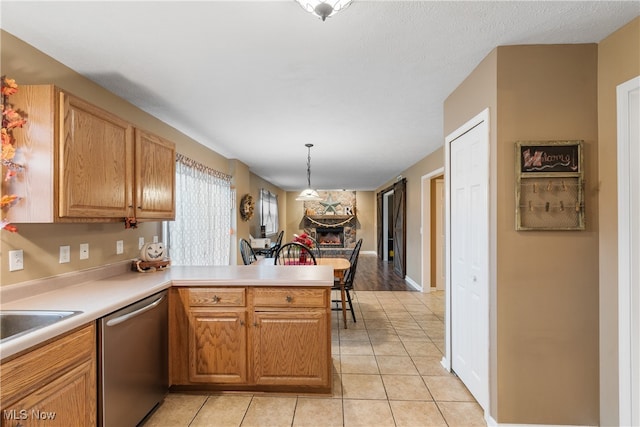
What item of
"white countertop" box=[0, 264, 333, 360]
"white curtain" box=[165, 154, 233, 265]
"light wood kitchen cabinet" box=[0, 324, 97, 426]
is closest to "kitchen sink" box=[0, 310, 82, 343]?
"white countertop" box=[0, 264, 333, 360]

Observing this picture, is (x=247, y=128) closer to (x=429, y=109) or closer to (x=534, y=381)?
(x=429, y=109)

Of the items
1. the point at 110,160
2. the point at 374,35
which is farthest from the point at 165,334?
the point at 374,35

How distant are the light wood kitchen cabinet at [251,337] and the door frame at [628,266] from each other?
1697 mm

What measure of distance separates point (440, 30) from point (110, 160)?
7.19 ft

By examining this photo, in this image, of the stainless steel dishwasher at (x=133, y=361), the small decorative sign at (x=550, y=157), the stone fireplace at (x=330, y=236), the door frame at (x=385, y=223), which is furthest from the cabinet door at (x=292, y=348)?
the stone fireplace at (x=330, y=236)

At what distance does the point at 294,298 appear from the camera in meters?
2.21

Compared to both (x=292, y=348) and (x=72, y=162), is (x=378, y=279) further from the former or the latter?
(x=72, y=162)

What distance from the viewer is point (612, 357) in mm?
1711

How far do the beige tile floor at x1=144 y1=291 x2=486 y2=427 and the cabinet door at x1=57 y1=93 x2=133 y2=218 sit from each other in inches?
57.3

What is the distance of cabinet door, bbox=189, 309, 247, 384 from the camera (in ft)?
7.30

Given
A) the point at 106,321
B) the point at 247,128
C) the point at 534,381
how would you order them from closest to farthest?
the point at 106,321
the point at 534,381
the point at 247,128

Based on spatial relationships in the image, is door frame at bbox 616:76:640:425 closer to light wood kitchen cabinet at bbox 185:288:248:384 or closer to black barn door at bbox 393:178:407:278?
light wood kitchen cabinet at bbox 185:288:248:384

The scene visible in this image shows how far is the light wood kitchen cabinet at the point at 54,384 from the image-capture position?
1.13m

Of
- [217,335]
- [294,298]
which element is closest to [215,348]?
[217,335]
